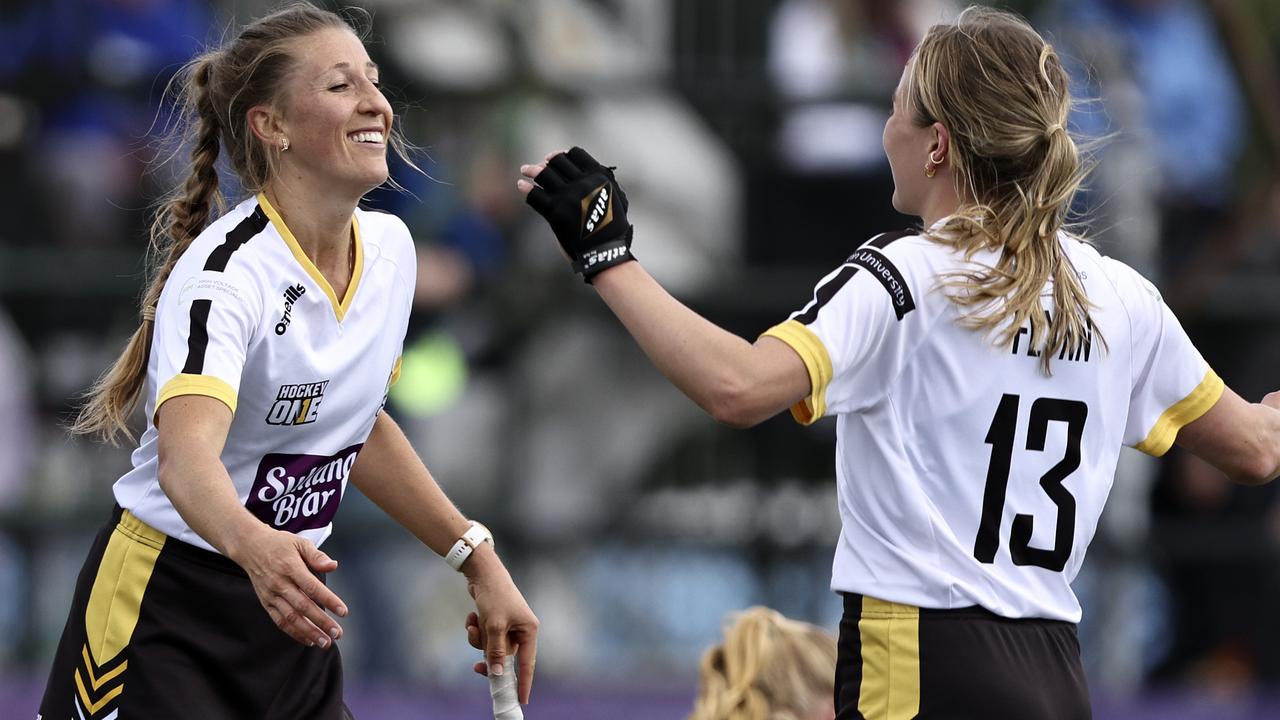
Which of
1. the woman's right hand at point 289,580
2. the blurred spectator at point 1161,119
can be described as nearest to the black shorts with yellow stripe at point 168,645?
the woman's right hand at point 289,580

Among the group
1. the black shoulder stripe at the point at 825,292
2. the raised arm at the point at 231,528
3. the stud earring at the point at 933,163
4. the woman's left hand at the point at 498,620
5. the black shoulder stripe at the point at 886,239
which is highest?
the stud earring at the point at 933,163

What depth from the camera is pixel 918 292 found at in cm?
316

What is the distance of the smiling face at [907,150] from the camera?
3.33 metres

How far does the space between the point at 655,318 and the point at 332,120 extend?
2.68 feet

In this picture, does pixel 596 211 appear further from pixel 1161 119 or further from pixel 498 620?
pixel 1161 119

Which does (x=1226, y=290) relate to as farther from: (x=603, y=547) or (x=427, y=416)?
(x=427, y=416)

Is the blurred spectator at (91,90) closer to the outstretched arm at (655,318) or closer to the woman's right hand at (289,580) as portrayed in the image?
the outstretched arm at (655,318)

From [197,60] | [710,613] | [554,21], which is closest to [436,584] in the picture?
[710,613]

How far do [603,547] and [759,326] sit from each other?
4.02ft

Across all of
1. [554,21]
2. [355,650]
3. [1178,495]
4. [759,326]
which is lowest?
[355,650]

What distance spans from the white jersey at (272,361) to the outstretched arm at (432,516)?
0.43 ft

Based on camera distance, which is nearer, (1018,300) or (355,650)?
(1018,300)

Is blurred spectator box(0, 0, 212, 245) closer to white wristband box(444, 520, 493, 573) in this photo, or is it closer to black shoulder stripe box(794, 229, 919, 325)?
white wristband box(444, 520, 493, 573)

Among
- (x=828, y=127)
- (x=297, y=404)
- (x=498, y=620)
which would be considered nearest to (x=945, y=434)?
(x=498, y=620)
